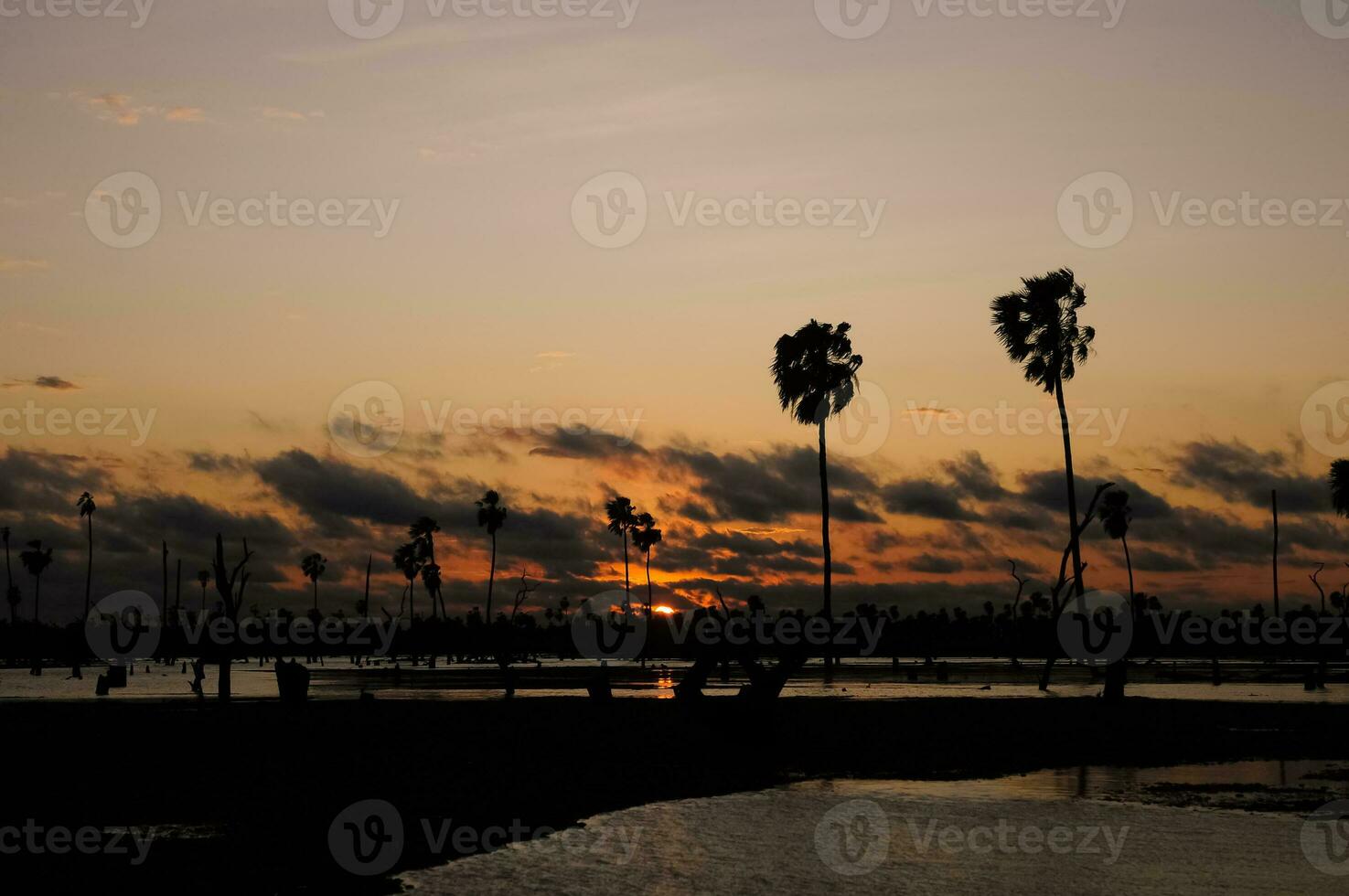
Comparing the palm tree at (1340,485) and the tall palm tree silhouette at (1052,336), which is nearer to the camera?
the tall palm tree silhouette at (1052,336)

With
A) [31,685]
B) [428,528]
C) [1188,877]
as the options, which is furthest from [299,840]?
[428,528]

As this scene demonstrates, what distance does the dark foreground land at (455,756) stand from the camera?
56.1 feet

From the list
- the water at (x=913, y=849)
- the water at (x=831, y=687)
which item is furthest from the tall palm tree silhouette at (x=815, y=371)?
the water at (x=913, y=849)

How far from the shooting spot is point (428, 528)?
492 ft

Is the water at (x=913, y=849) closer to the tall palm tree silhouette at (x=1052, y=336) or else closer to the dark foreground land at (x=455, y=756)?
the dark foreground land at (x=455, y=756)

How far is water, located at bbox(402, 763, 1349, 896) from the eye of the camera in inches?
622

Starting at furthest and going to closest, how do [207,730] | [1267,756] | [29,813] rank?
[207,730]
[1267,756]
[29,813]

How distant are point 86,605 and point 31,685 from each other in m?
76.8

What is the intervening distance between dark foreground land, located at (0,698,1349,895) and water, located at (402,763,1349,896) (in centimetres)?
151

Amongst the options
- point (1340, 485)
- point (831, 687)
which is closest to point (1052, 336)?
point (831, 687)

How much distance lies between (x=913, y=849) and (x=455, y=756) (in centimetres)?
1339

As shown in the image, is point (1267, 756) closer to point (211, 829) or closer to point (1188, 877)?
point (1188, 877)

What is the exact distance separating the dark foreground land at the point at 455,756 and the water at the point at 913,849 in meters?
1.51

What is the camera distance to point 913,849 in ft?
59.9
